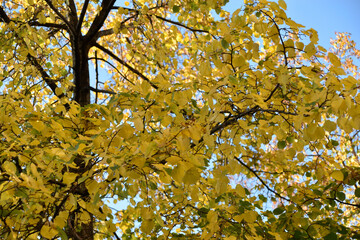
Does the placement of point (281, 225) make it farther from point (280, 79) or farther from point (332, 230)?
point (280, 79)

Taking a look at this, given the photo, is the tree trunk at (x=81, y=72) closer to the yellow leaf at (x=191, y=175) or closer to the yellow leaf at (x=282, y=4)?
the yellow leaf at (x=282, y=4)

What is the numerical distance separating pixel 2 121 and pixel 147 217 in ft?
3.93

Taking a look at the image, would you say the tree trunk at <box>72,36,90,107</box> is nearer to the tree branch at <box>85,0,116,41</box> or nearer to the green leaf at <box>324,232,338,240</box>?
the tree branch at <box>85,0,116,41</box>

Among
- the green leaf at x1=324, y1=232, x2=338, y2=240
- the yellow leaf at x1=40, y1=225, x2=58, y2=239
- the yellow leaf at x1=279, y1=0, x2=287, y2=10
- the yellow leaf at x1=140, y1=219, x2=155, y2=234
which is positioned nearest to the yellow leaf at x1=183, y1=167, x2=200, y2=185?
the yellow leaf at x1=140, y1=219, x2=155, y2=234

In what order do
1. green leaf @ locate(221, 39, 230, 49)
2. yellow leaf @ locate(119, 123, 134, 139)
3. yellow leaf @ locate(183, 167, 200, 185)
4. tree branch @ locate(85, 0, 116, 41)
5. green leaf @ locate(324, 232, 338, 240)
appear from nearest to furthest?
yellow leaf @ locate(183, 167, 200, 185) → yellow leaf @ locate(119, 123, 134, 139) → green leaf @ locate(221, 39, 230, 49) → green leaf @ locate(324, 232, 338, 240) → tree branch @ locate(85, 0, 116, 41)

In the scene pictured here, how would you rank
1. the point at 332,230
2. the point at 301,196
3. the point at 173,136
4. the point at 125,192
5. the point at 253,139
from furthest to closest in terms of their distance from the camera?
the point at 253,139
the point at 301,196
the point at 332,230
the point at 125,192
the point at 173,136

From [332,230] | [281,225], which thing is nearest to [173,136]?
[281,225]

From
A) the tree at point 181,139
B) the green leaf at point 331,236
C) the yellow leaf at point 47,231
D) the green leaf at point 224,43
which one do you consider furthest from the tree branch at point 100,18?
the green leaf at point 331,236

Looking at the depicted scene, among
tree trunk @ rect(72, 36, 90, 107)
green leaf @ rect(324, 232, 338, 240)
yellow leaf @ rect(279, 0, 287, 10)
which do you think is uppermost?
tree trunk @ rect(72, 36, 90, 107)

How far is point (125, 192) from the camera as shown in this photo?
2.01m

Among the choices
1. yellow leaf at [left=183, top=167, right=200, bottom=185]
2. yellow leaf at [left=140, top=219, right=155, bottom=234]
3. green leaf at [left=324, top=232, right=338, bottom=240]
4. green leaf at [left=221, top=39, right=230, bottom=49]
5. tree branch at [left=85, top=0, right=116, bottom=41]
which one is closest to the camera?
yellow leaf at [left=183, top=167, right=200, bottom=185]

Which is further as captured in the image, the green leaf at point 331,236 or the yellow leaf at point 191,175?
the green leaf at point 331,236

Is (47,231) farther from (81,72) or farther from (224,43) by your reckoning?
(81,72)

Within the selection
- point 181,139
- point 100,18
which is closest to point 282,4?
point 181,139
